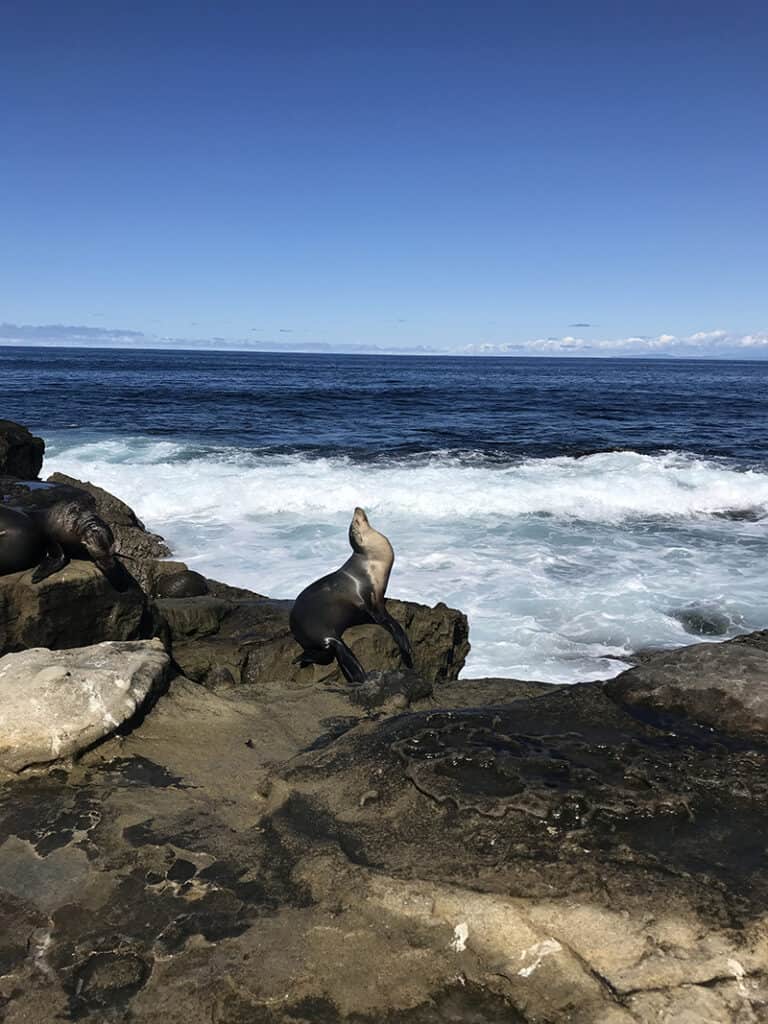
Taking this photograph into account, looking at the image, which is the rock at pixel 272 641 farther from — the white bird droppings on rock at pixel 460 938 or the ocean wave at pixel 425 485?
the ocean wave at pixel 425 485

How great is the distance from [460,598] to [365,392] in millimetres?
34047

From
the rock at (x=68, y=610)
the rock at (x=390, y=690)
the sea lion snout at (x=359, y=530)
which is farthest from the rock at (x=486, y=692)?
the rock at (x=68, y=610)

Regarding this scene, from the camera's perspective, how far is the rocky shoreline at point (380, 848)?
8.39 ft

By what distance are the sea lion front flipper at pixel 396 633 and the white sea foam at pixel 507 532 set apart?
201 centimetres

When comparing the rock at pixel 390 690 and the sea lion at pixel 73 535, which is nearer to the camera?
the rock at pixel 390 690

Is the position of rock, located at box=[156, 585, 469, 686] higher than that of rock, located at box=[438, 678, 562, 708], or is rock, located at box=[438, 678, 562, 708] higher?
rock, located at box=[438, 678, 562, 708]

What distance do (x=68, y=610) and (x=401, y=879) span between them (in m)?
4.62

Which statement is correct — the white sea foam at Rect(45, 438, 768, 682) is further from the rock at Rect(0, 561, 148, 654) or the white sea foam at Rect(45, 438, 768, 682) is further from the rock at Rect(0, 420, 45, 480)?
the rock at Rect(0, 561, 148, 654)

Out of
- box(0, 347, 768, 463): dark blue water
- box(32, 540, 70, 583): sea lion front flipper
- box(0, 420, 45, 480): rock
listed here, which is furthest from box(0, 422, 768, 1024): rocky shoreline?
box(0, 347, 768, 463): dark blue water

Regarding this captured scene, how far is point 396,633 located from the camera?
22.5 ft

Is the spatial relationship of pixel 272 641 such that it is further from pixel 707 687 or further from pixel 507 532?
pixel 507 532

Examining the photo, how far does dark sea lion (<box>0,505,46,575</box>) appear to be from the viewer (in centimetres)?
672

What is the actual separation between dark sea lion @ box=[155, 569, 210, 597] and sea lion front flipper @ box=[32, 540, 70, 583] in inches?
80.4

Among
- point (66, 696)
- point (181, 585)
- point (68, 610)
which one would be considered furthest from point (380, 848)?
point (181, 585)
